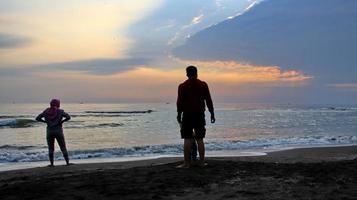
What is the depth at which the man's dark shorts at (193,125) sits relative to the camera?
866cm

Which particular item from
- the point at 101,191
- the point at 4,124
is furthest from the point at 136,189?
the point at 4,124

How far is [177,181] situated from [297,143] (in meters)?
18.3

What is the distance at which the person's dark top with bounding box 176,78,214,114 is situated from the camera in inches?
341

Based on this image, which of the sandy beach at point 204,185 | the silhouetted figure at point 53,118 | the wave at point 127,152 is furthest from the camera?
the wave at point 127,152

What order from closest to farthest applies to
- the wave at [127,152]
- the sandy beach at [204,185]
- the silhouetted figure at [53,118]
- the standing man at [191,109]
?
the sandy beach at [204,185]
the standing man at [191,109]
the silhouetted figure at [53,118]
the wave at [127,152]

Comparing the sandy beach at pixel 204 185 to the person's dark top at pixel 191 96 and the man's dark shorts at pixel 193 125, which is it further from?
the person's dark top at pixel 191 96

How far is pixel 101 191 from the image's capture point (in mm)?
6586

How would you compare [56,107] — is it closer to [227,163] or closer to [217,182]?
[227,163]

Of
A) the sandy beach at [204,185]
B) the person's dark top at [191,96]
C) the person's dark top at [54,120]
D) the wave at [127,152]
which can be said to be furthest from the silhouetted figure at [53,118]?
the wave at [127,152]

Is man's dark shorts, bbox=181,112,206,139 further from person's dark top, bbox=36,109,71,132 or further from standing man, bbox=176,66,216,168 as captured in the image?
person's dark top, bbox=36,109,71,132

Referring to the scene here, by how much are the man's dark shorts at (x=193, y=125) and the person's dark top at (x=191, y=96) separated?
92 millimetres

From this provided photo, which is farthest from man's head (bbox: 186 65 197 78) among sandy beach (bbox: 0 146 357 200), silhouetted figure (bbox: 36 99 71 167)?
silhouetted figure (bbox: 36 99 71 167)

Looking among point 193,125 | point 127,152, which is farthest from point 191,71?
point 127,152

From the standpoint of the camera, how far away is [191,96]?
867 centimetres
